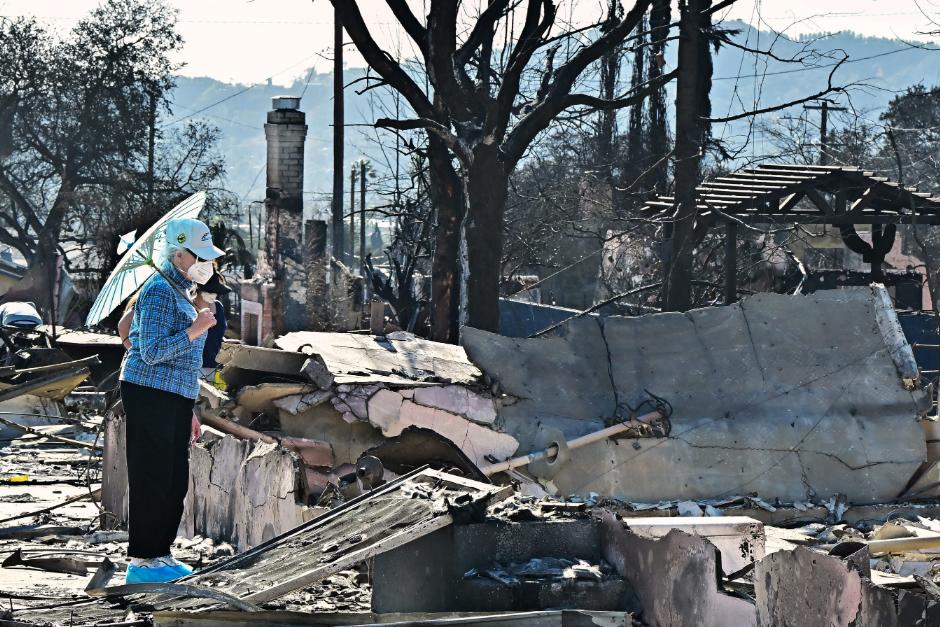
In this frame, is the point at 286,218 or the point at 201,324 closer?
the point at 201,324

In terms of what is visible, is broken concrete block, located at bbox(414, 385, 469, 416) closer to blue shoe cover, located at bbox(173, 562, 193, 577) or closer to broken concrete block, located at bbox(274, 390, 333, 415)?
broken concrete block, located at bbox(274, 390, 333, 415)

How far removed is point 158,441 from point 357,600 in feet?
Result: 4.13

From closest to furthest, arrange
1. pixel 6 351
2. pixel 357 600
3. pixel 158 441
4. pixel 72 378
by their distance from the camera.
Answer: pixel 357 600
pixel 158 441
pixel 72 378
pixel 6 351

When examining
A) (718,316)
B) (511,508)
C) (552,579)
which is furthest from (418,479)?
(718,316)

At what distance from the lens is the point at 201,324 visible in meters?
5.72

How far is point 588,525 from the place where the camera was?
16.8 ft

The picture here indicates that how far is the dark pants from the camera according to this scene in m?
5.71

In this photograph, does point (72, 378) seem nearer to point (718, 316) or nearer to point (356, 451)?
point (356, 451)

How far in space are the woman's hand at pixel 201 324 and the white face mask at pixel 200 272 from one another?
20cm

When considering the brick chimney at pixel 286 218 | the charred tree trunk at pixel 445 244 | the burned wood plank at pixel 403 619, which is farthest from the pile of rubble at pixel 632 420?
the brick chimney at pixel 286 218

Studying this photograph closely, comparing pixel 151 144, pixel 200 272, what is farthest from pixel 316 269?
pixel 200 272

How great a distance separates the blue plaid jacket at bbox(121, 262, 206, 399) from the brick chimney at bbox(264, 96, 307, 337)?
1612 centimetres

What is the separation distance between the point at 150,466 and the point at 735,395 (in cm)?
673

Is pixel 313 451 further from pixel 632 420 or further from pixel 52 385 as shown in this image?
pixel 52 385
